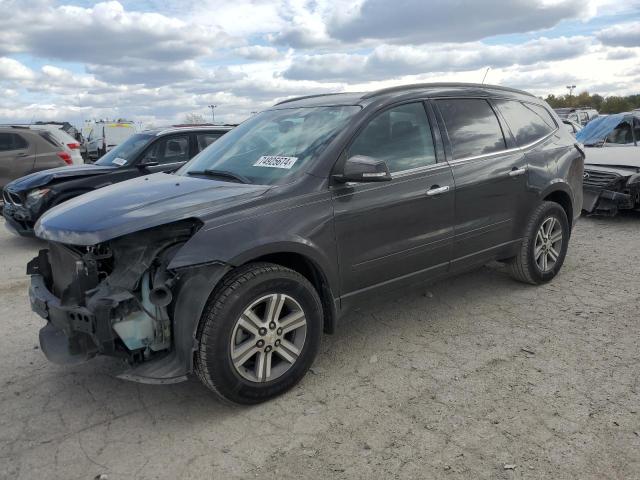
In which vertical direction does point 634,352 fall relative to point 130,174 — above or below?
below

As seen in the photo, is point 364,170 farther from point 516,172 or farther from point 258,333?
point 516,172

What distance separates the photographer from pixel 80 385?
3.61 metres

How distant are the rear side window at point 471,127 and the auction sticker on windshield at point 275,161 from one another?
137 centimetres

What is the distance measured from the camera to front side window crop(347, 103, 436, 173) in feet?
12.4

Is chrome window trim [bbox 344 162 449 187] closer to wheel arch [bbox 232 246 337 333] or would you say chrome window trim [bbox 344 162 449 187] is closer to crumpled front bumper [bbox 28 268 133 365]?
wheel arch [bbox 232 246 337 333]

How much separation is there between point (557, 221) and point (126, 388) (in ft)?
13.1

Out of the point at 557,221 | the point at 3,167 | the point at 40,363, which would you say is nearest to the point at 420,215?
the point at 557,221

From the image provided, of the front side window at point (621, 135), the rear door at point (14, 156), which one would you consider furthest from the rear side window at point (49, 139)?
the front side window at point (621, 135)

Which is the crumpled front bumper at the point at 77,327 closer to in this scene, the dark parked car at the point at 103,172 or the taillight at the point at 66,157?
the dark parked car at the point at 103,172

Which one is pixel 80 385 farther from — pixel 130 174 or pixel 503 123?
pixel 130 174

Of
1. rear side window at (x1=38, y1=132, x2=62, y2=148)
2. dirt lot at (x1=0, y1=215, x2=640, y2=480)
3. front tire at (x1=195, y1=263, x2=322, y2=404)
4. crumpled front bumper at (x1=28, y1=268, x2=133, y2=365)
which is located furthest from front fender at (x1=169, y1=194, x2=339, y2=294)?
rear side window at (x1=38, y1=132, x2=62, y2=148)

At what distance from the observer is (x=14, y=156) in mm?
10688

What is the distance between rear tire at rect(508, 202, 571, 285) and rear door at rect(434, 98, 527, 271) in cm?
23

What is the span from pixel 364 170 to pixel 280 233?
0.65 metres
